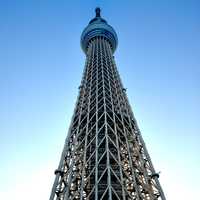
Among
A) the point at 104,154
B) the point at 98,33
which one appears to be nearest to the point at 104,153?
the point at 104,154

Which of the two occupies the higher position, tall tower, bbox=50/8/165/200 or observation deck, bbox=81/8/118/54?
observation deck, bbox=81/8/118/54

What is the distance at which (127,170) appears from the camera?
23.8 meters

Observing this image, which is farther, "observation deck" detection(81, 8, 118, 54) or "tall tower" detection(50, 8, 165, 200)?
"observation deck" detection(81, 8, 118, 54)

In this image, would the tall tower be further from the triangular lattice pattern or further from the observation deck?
the observation deck

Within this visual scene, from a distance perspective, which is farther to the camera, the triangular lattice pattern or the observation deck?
the observation deck

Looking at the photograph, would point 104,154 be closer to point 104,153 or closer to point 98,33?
point 104,153

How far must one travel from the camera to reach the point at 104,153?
23.5 meters

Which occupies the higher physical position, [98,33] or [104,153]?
[98,33]

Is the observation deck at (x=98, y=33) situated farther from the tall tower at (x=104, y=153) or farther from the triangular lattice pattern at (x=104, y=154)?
the triangular lattice pattern at (x=104, y=154)

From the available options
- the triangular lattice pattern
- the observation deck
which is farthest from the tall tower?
the observation deck

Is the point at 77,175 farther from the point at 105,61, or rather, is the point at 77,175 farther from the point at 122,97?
the point at 105,61

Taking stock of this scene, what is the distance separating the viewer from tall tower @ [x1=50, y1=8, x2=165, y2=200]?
21531mm

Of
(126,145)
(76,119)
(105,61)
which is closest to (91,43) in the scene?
(105,61)

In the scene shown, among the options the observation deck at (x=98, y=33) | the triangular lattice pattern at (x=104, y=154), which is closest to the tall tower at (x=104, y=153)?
the triangular lattice pattern at (x=104, y=154)
